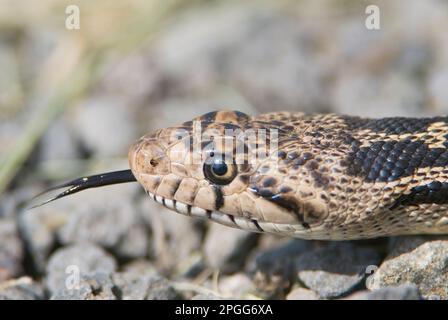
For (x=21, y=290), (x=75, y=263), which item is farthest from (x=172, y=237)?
(x=21, y=290)

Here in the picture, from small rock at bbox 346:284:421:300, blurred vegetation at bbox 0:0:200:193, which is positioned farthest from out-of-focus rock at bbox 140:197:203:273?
small rock at bbox 346:284:421:300

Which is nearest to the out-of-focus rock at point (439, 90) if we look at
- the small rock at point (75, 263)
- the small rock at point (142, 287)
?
the small rock at point (142, 287)

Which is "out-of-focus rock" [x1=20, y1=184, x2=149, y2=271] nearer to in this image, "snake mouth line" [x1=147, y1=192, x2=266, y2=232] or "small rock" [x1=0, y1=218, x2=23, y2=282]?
"small rock" [x1=0, y1=218, x2=23, y2=282]

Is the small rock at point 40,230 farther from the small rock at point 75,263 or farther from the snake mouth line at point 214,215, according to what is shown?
the snake mouth line at point 214,215

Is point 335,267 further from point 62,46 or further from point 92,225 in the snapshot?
point 62,46

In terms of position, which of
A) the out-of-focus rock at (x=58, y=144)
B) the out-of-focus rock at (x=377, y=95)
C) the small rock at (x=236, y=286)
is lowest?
the small rock at (x=236, y=286)

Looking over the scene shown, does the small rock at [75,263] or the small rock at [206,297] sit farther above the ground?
the small rock at [75,263]
